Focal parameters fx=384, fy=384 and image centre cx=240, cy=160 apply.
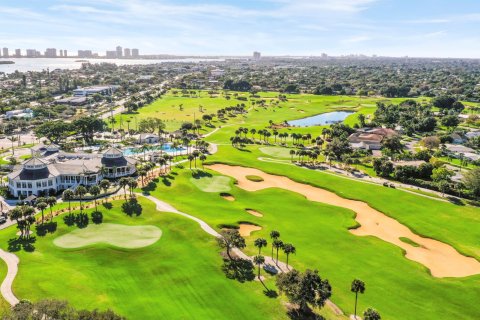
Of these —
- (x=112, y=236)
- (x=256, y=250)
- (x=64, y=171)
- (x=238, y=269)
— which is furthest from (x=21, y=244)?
(x=256, y=250)

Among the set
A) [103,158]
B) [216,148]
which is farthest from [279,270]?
[216,148]

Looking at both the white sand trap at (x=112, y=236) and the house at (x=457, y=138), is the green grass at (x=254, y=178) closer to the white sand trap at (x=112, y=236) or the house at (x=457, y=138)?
the white sand trap at (x=112, y=236)

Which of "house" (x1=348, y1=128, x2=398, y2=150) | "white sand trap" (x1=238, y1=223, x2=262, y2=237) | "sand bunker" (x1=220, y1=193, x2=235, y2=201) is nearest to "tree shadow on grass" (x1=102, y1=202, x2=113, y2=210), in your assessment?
"sand bunker" (x1=220, y1=193, x2=235, y2=201)

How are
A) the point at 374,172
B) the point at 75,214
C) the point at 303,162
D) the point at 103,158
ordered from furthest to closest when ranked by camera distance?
the point at 303,162
the point at 374,172
the point at 103,158
the point at 75,214

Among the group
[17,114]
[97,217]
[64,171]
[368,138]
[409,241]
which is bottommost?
[409,241]

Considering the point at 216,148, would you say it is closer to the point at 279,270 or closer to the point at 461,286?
the point at 279,270

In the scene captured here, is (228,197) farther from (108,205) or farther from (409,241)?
(409,241)
